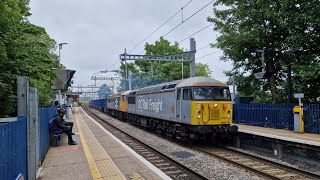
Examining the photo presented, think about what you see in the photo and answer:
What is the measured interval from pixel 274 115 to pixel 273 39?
15.4 ft

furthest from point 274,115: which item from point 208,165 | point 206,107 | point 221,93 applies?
point 208,165

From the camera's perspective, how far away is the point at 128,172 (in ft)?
28.7

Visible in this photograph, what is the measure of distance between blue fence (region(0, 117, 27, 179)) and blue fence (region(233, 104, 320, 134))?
11.7 meters

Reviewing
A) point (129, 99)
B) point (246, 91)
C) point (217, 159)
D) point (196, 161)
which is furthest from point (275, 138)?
point (129, 99)

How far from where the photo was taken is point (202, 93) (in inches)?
561

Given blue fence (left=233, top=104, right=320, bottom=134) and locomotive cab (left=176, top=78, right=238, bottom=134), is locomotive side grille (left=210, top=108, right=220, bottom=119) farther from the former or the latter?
blue fence (left=233, top=104, right=320, bottom=134)

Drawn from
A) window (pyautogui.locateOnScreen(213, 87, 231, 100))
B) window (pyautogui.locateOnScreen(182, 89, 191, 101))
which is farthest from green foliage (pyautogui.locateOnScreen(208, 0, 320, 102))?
window (pyautogui.locateOnScreen(182, 89, 191, 101))

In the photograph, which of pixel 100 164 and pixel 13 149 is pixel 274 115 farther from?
pixel 13 149

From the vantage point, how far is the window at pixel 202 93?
14.1m

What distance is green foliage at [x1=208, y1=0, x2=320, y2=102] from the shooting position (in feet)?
52.7

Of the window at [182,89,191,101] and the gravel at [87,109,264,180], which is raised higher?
the window at [182,89,191,101]

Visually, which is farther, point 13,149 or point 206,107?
point 206,107

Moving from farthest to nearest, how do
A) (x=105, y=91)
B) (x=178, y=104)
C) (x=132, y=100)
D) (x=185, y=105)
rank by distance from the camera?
(x=105, y=91)
(x=132, y=100)
(x=178, y=104)
(x=185, y=105)

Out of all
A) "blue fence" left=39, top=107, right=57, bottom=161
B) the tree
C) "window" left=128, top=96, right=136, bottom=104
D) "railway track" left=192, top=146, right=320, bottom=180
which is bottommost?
"railway track" left=192, top=146, right=320, bottom=180
